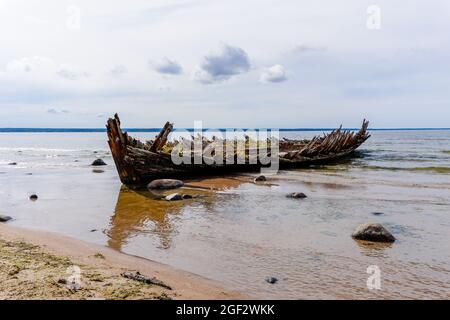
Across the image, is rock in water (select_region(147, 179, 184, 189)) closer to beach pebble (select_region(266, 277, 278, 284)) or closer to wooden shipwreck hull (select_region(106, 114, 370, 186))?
wooden shipwreck hull (select_region(106, 114, 370, 186))

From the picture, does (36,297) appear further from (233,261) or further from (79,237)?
(79,237)

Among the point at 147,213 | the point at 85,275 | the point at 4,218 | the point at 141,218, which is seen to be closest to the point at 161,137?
the point at 147,213

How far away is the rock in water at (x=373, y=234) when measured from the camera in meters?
7.79

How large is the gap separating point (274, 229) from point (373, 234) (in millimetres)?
2030

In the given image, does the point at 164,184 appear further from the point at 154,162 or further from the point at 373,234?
the point at 373,234

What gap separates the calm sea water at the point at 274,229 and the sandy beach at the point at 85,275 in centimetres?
44

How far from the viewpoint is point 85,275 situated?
5207 millimetres

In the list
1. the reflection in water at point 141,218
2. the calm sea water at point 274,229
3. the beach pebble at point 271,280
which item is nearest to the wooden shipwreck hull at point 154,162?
the calm sea water at point 274,229

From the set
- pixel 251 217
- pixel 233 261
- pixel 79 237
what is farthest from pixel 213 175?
pixel 233 261

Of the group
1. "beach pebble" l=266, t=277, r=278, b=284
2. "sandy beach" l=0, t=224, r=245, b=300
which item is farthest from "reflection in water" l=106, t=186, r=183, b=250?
"beach pebble" l=266, t=277, r=278, b=284

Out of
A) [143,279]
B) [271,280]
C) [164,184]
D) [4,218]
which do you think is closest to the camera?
[143,279]

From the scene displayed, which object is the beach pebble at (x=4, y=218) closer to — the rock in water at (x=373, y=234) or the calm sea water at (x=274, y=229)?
the calm sea water at (x=274, y=229)

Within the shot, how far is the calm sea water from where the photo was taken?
5.79 meters
